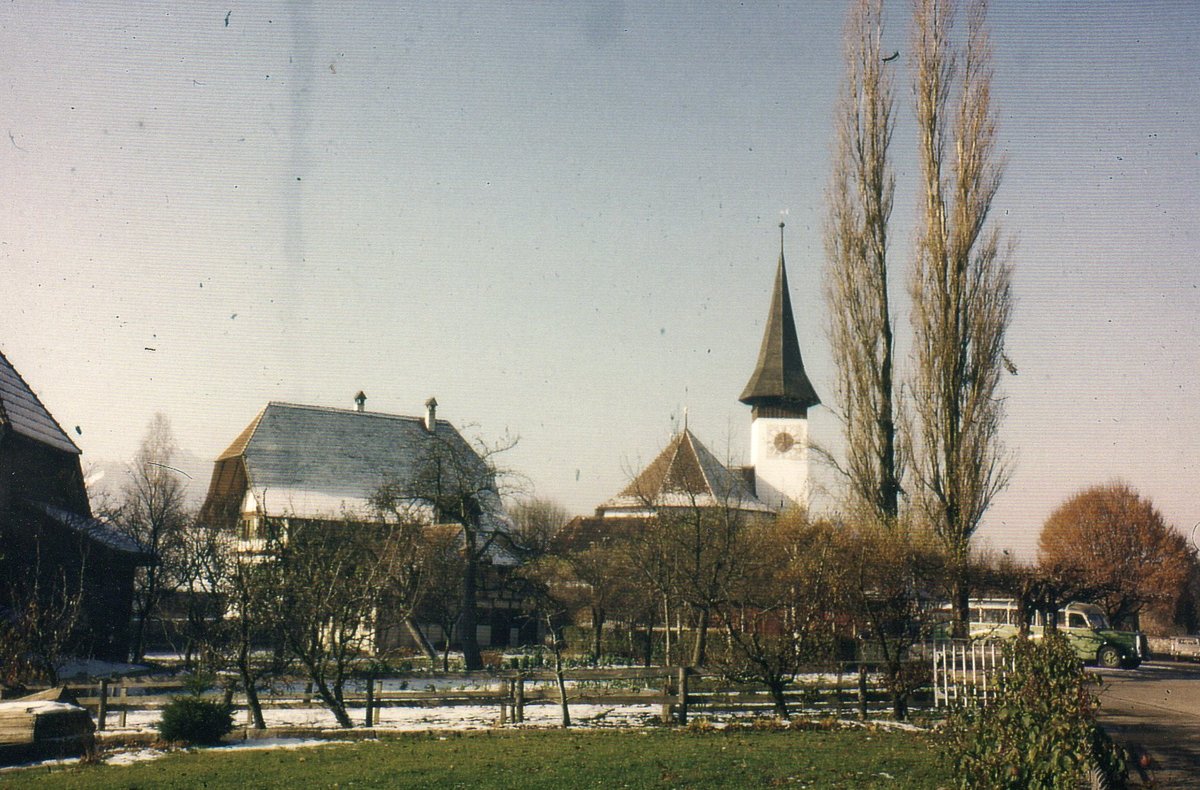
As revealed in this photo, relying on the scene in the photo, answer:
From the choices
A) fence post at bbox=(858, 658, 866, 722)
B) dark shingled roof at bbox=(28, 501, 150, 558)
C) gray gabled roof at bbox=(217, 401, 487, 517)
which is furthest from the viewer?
gray gabled roof at bbox=(217, 401, 487, 517)

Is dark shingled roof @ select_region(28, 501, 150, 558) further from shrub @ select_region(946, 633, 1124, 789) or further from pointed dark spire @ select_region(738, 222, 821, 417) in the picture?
pointed dark spire @ select_region(738, 222, 821, 417)

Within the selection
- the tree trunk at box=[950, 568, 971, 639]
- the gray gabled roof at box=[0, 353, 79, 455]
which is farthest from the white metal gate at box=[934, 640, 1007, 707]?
the gray gabled roof at box=[0, 353, 79, 455]

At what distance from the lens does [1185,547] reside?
61188 millimetres

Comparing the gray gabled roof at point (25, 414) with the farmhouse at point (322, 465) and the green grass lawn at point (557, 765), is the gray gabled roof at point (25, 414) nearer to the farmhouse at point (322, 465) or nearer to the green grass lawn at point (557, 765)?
the farmhouse at point (322, 465)

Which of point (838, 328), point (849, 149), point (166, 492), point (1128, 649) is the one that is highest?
point (849, 149)

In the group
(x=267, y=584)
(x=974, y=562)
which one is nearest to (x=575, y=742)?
(x=267, y=584)

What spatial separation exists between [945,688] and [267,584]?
11.5m

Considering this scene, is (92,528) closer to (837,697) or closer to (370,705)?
(370,705)

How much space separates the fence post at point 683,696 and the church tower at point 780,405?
45.5 m

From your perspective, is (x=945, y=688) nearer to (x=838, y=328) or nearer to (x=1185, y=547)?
(x=838, y=328)

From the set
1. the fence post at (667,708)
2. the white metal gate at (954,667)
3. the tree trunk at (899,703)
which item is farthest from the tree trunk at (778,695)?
the white metal gate at (954,667)

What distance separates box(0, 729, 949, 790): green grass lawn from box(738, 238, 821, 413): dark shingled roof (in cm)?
4825

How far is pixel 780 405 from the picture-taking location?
209 ft

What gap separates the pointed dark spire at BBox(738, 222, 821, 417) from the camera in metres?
62.2
